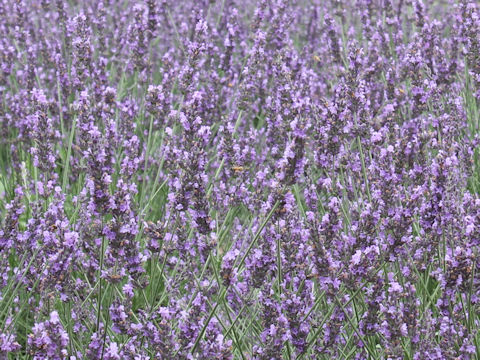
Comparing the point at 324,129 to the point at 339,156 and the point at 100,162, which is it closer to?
the point at 339,156

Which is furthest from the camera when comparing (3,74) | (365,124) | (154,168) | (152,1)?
(3,74)

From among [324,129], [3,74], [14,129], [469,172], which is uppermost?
[324,129]

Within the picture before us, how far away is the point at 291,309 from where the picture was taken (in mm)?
2080

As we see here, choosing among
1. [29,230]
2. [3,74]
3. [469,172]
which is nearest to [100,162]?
[29,230]

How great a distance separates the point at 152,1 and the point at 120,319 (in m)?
2.25

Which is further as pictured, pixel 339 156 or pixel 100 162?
pixel 339 156

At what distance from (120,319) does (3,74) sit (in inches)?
111

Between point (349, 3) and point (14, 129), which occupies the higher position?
point (349, 3)

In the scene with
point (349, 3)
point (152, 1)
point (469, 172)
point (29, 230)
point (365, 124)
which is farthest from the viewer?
point (349, 3)

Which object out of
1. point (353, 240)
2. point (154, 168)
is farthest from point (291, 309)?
point (154, 168)

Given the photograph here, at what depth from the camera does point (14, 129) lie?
15.2ft

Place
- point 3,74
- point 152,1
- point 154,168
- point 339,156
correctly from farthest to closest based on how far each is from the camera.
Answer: point 3,74 → point 154,168 → point 152,1 → point 339,156

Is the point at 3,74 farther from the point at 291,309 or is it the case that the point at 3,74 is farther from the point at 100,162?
the point at 291,309

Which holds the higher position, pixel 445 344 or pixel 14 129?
pixel 445 344
